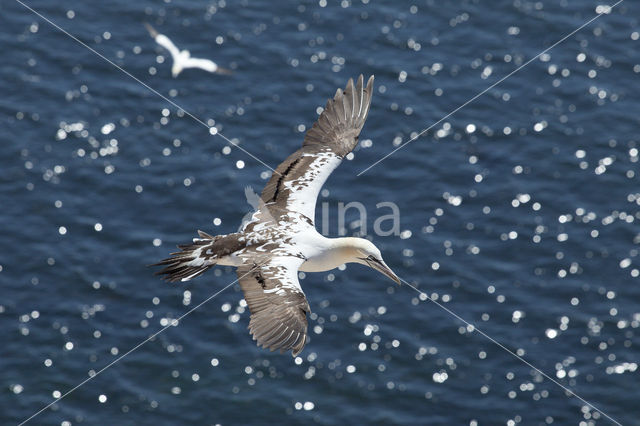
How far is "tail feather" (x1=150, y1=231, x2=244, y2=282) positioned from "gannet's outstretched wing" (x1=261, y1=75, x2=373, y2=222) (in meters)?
2.42

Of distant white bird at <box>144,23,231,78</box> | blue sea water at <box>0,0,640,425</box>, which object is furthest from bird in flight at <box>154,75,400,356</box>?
blue sea water at <box>0,0,640,425</box>

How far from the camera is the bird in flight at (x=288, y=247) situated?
82.8 ft

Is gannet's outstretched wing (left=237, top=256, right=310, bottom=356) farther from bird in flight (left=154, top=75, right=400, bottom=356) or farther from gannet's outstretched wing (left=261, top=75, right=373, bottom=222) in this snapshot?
gannet's outstretched wing (left=261, top=75, right=373, bottom=222)

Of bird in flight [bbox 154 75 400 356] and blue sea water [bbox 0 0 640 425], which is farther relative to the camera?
blue sea water [bbox 0 0 640 425]

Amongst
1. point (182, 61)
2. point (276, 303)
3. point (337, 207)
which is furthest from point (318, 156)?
point (337, 207)

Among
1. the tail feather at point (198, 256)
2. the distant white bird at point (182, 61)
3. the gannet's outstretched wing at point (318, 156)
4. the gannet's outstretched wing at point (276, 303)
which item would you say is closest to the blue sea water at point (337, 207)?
the distant white bird at point (182, 61)

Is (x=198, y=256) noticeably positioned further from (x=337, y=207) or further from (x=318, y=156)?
(x=337, y=207)

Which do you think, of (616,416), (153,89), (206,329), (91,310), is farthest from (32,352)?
(616,416)

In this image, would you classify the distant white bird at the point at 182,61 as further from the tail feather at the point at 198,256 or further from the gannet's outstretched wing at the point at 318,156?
the tail feather at the point at 198,256

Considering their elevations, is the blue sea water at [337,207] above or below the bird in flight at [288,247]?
below

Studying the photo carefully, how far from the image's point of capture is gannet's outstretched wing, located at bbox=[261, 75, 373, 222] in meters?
29.5

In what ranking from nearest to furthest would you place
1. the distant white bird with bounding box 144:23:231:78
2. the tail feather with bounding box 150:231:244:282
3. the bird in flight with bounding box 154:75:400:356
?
the bird in flight with bounding box 154:75:400:356, the tail feather with bounding box 150:231:244:282, the distant white bird with bounding box 144:23:231:78

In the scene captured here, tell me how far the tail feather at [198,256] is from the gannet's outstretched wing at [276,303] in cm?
88

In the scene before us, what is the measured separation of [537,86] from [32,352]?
27989mm
